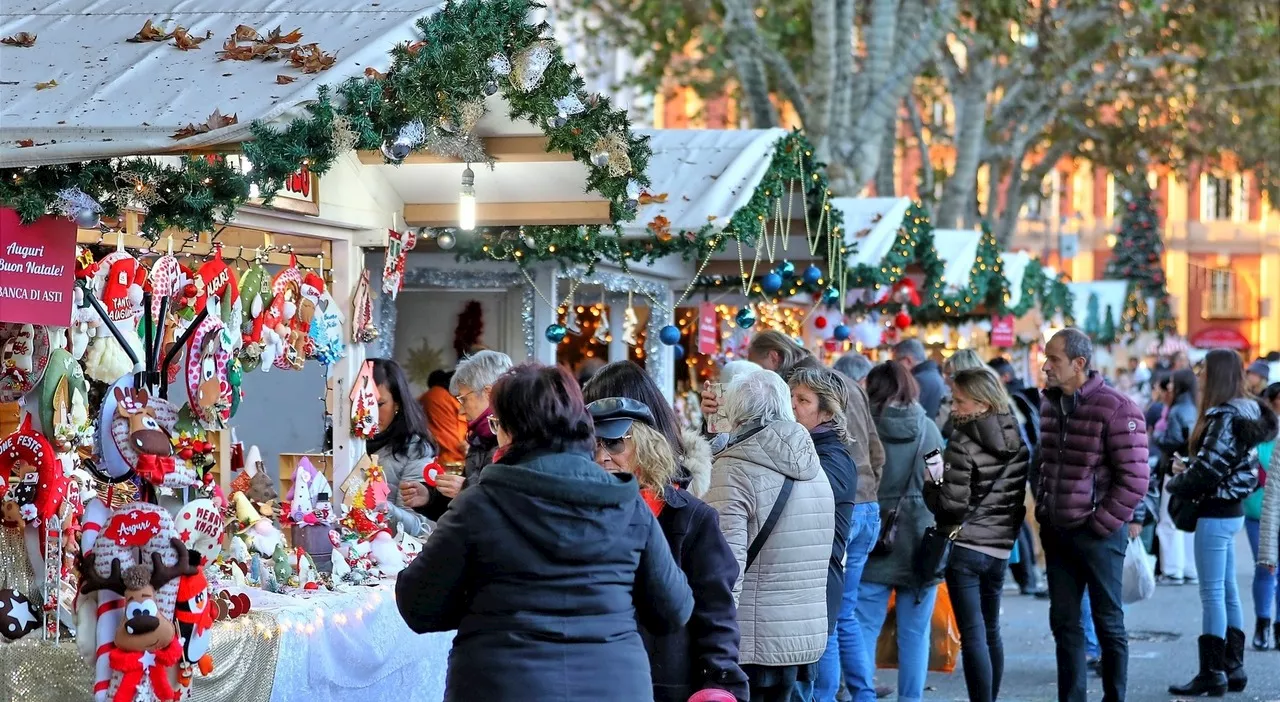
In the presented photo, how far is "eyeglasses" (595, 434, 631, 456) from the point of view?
419cm

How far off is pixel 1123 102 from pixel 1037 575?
15177 mm

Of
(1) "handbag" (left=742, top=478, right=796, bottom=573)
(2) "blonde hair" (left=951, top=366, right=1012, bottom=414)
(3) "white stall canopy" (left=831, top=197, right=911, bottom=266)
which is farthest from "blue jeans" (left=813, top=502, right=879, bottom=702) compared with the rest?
(3) "white stall canopy" (left=831, top=197, right=911, bottom=266)

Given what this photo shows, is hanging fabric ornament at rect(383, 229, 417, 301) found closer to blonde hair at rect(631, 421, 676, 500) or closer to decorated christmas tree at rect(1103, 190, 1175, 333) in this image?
blonde hair at rect(631, 421, 676, 500)

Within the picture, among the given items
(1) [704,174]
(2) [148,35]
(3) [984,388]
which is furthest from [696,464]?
(1) [704,174]

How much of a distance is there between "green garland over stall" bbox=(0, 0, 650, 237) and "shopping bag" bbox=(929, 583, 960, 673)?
14.7ft

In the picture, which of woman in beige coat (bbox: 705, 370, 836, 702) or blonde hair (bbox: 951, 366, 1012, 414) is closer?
woman in beige coat (bbox: 705, 370, 836, 702)

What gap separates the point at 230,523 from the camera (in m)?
5.76

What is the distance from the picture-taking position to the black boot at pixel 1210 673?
323 inches

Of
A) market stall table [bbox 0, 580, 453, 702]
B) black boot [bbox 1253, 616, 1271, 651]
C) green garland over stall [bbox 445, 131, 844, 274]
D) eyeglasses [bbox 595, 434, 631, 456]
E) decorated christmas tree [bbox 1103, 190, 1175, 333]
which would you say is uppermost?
decorated christmas tree [bbox 1103, 190, 1175, 333]

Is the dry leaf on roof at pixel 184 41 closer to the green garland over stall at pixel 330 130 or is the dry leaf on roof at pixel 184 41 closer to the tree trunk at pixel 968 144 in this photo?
the green garland over stall at pixel 330 130

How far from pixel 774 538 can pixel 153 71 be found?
2.26 m

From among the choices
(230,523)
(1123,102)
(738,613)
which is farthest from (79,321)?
(1123,102)

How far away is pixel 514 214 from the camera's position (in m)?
7.06

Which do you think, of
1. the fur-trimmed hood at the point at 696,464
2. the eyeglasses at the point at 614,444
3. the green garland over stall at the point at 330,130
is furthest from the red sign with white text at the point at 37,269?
the fur-trimmed hood at the point at 696,464
